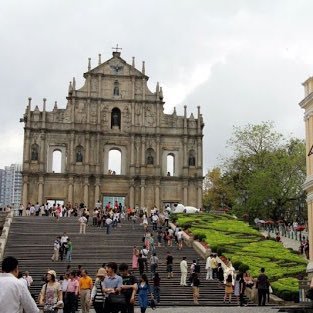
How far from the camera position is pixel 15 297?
6750 millimetres

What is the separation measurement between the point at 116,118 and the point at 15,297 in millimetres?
56675

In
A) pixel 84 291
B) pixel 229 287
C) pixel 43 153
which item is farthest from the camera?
pixel 43 153

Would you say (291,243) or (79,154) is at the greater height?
(79,154)

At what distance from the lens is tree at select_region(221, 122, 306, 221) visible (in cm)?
5678

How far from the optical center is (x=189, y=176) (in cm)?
6194

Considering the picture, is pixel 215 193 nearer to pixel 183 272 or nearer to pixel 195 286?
pixel 183 272

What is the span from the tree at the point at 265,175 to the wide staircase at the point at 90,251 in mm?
16480

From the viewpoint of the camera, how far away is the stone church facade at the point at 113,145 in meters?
60.2

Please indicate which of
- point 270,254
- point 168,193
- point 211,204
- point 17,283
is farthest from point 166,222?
point 17,283

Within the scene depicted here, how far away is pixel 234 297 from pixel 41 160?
3706cm

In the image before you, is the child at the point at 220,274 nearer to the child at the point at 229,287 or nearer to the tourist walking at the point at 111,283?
the child at the point at 229,287

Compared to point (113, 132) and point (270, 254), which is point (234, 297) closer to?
point (270, 254)

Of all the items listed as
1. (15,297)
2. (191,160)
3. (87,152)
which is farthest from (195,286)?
(191,160)

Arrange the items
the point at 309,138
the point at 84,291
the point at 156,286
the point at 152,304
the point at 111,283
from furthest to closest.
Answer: the point at 309,138 → the point at 156,286 → the point at 152,304 → the point at 84,291 → the point at 111,283
